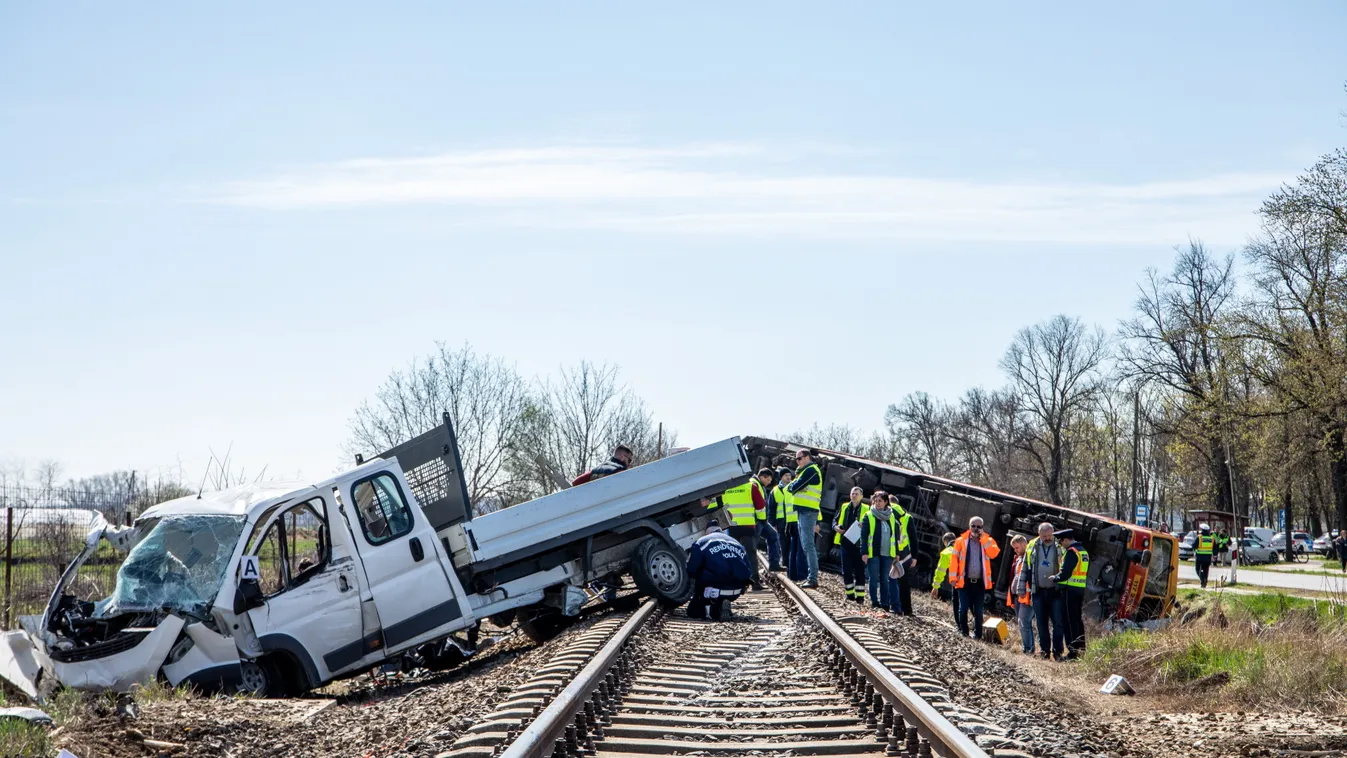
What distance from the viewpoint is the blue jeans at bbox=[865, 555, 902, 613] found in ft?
52.5

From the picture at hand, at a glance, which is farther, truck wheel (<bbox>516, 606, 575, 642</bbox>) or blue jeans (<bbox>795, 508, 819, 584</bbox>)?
blue jeans (<bbox>795, 508, 819, 584</bbox>)

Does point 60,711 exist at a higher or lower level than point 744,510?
lower

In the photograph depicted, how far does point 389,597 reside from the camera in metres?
12.1

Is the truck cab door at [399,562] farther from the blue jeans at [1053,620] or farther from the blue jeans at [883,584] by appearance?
the blue jeans at [1053,620]

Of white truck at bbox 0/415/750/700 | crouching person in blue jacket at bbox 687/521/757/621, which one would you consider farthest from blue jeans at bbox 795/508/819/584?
crouching person in blue jacket at bbox 687/521/757/621

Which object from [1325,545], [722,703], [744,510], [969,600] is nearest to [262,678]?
[722,703]

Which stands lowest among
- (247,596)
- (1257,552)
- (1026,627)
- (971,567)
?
(1257,552)

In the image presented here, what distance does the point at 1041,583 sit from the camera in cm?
1429

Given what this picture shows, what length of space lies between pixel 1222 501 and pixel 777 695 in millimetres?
57823

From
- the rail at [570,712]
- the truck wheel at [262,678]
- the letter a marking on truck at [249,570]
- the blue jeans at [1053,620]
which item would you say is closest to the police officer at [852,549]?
the blue jeans at [1053,620]

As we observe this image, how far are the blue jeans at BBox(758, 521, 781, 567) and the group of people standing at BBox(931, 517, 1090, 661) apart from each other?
4.77m

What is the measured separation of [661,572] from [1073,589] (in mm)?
4815

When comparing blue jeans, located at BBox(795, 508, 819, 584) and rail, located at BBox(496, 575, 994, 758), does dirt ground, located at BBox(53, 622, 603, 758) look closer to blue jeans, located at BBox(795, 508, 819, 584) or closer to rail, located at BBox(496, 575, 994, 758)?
rail, located at BBox(496, 575, 994, 758)

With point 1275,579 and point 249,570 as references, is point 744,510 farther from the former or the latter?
point 1275,579
